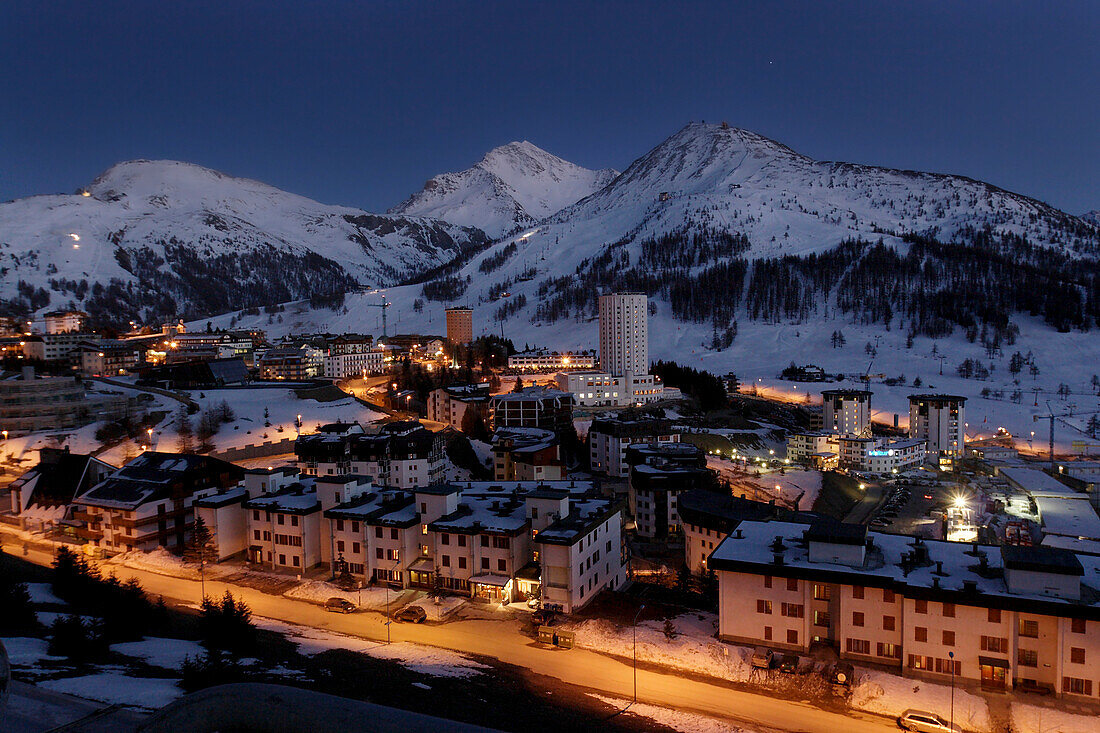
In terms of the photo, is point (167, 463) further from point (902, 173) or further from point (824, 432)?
point (902, 173)

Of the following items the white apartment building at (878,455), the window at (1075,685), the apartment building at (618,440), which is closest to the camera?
the window at (1075,685)

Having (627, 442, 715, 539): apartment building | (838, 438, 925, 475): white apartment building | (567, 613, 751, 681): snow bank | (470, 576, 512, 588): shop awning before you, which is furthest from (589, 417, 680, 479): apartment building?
(567, 613, 751, 681): snow bank

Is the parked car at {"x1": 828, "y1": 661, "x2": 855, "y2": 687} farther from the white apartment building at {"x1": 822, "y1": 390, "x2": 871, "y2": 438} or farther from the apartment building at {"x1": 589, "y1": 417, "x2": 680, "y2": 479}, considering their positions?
the white apartment building at {"x1": 822, "y1": 390, "x2": 871, "y2": 438}

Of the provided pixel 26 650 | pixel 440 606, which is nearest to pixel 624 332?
pixel 440 606

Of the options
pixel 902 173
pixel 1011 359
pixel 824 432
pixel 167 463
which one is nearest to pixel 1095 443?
pixel 824 432

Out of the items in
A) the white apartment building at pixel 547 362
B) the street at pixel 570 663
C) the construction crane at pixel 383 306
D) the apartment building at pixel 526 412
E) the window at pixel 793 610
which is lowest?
the street at pixel 570 663

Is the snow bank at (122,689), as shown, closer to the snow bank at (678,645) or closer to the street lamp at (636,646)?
the street lamp at (636,646)

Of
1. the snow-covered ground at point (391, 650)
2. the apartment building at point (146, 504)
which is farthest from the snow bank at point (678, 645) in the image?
the apartment building at point (146, 504)

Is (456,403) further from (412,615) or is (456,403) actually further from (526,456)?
(412,615)

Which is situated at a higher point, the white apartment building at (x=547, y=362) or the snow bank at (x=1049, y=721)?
the white apartment building at (x=547, y=362)
